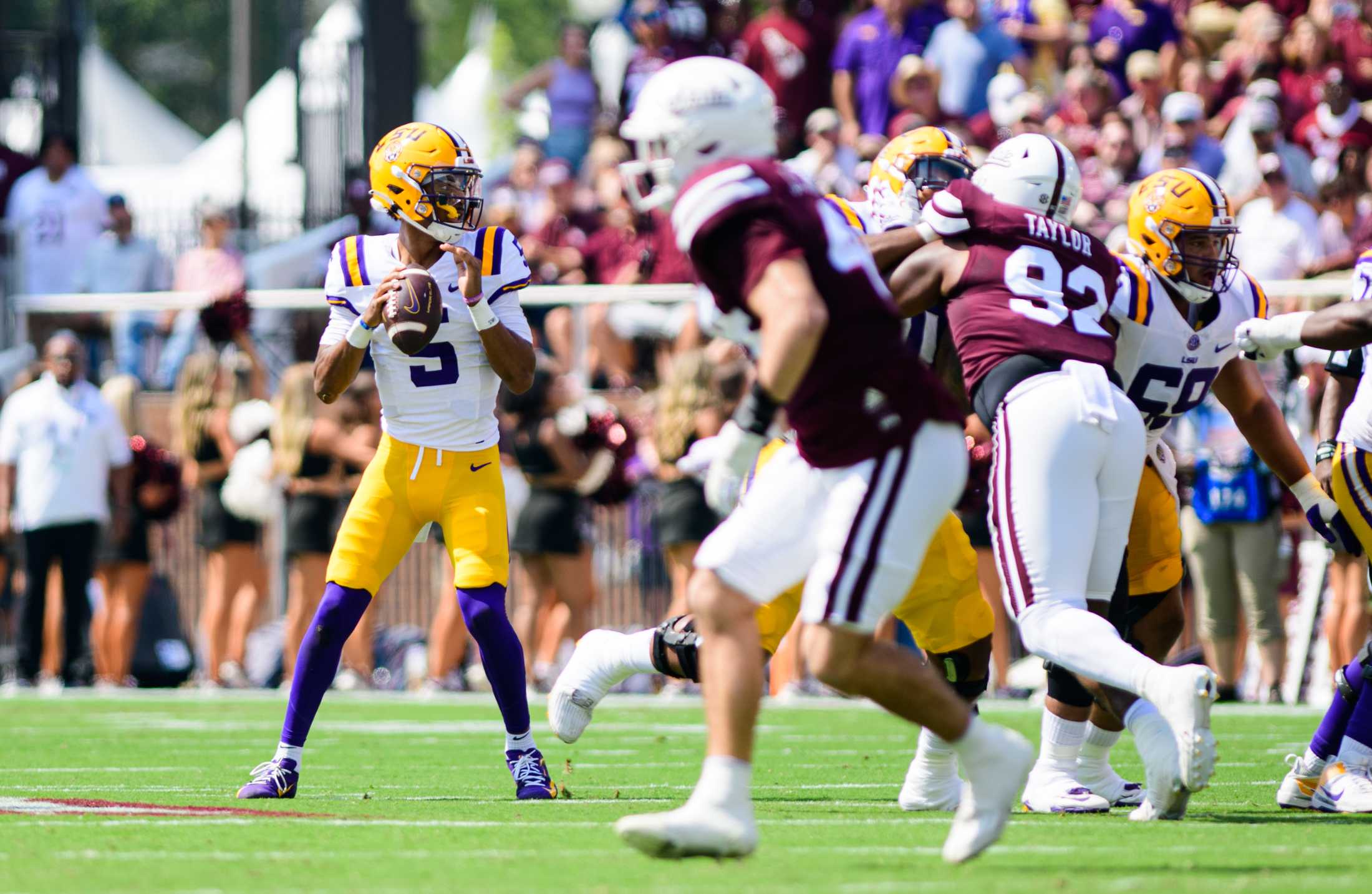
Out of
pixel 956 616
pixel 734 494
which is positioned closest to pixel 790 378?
pixel 734 494

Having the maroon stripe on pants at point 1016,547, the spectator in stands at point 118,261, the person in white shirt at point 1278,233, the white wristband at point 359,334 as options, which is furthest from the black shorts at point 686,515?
the maroon stripe on pants at point 1016,547

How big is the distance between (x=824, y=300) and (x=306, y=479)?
9.14m

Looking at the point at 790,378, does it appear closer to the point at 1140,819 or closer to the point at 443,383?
the point at 1140,819

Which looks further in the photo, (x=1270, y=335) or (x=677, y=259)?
(x=677, y=259)

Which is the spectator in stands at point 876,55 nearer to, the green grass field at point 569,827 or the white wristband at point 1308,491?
the green grass field at point 569,827

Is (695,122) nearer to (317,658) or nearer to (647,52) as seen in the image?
(317,658)

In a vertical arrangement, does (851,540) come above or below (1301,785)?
above

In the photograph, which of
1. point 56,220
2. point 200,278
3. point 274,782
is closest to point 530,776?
point 274,782

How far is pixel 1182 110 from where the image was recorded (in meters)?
13.2

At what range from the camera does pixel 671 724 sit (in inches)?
404

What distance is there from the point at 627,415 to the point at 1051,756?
7811mm

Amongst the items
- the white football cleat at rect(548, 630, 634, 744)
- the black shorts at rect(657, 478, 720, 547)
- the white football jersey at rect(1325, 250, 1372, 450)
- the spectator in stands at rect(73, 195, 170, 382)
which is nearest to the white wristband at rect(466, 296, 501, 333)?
the white football cleat at rect(548, 630, 634, 744)

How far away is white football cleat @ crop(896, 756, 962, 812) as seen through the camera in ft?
20.4

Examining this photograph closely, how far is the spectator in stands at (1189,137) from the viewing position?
1323cm
